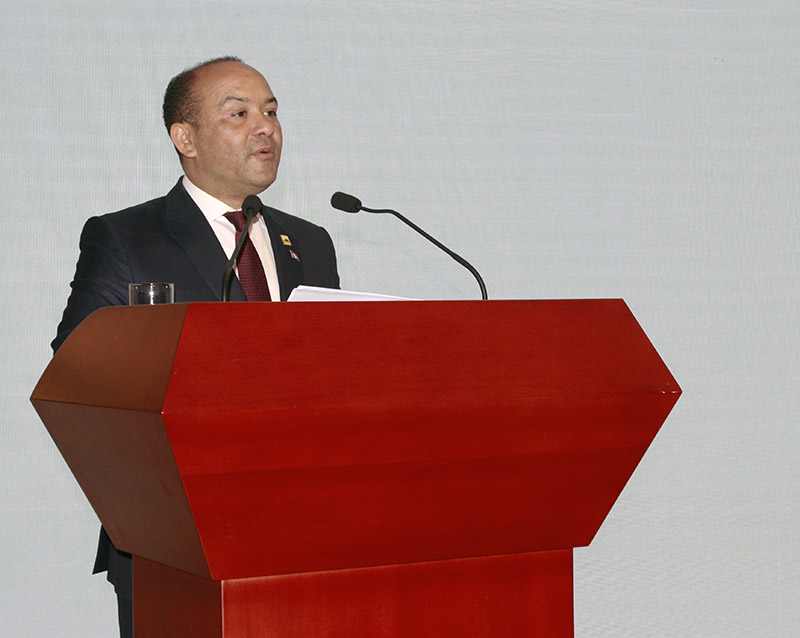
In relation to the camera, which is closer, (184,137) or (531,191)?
(184,137)

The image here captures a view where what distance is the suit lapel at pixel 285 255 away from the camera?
7.06 ft

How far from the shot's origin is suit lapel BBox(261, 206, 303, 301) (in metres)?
2.15

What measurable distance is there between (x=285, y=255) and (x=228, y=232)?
128 millimetres

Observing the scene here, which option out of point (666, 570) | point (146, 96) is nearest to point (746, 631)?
point (666, 570)

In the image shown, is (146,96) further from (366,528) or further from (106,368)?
(366,528)

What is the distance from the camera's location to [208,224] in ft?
6.97

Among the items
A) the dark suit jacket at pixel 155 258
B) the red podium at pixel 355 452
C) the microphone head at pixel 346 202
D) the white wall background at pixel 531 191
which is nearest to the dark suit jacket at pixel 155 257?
the dark suit jacket at pixel 155 258

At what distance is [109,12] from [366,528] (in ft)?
6.62

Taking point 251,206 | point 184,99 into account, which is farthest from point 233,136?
point 251,206

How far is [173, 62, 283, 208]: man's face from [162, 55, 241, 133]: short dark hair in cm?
2

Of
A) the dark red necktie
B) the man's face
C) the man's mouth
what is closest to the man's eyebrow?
the man's face

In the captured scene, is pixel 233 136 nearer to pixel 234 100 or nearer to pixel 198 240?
pixel 234 100

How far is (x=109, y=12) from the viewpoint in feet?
9.12

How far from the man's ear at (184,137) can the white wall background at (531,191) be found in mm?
547
